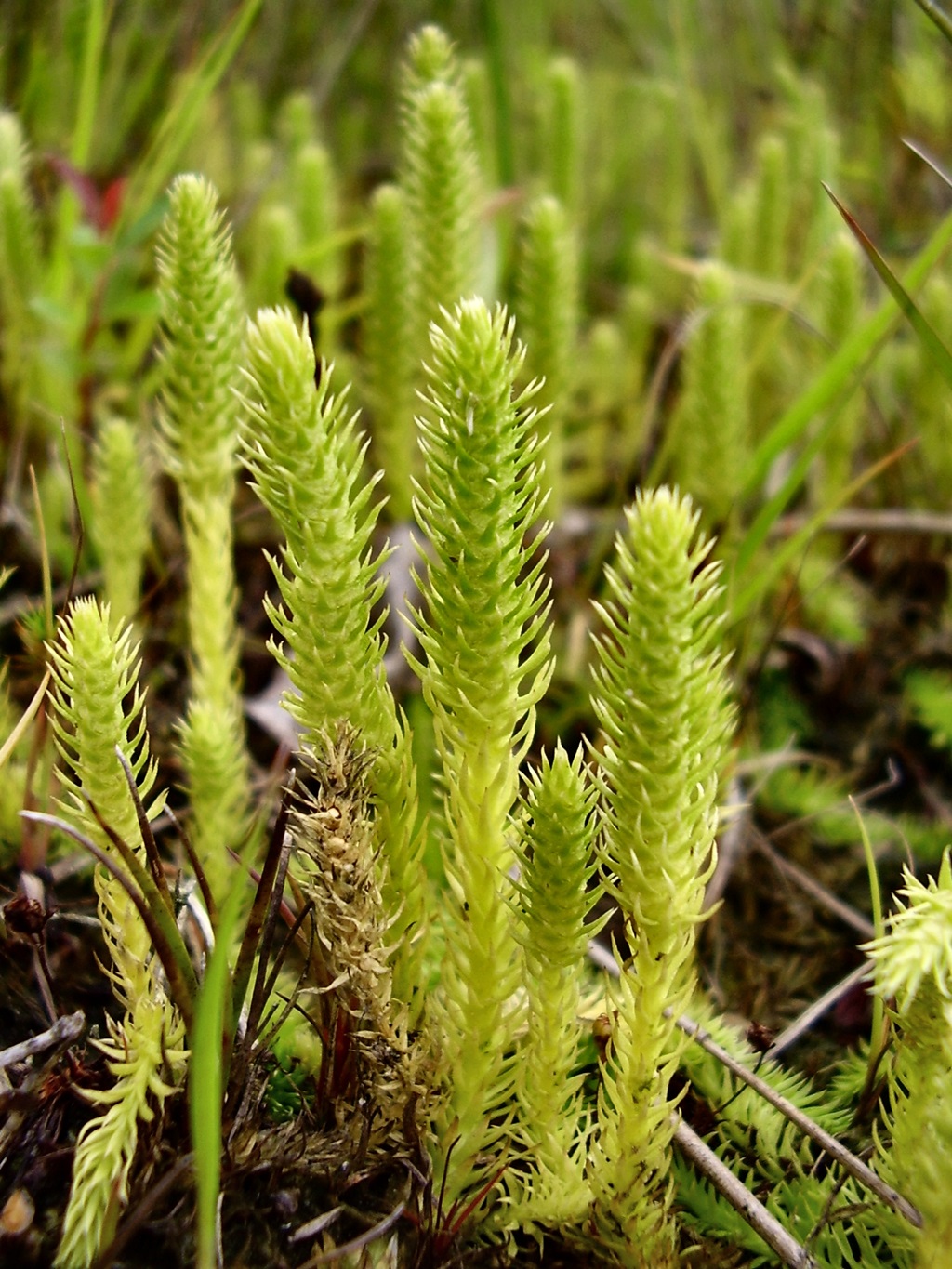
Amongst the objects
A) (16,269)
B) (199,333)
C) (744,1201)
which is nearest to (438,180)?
(199,333)

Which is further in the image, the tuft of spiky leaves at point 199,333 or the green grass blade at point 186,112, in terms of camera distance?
the green grass blade at point 186,112

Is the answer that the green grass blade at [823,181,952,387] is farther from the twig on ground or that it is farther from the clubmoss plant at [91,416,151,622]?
the clubmoss plant at [91,416,151,622]

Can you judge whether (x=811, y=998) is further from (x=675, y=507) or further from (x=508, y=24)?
(x=508, y=24)

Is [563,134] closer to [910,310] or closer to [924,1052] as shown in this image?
[910,310]

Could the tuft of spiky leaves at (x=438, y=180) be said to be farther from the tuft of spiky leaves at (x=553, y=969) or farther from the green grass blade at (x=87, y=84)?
the tuft of spiky leaves at (x=553, y=969)

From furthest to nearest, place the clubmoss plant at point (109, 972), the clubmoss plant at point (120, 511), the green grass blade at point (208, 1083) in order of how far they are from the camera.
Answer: the clubmoss plant at point (120, 511), the clubmoss plant at point (109, 972), the green grass blade at point (208, 1083)

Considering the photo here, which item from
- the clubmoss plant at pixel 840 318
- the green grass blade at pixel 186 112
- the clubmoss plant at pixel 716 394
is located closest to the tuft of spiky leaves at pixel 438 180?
the green grass blade at pixel 186 112

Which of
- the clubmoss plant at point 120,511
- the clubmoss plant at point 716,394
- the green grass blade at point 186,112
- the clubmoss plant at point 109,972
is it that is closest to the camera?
the clubmoss plant at point 109,972

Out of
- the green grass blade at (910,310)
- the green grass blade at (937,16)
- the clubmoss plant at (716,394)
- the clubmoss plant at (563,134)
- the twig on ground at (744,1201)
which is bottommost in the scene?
the twig on ground at (744,1201)
